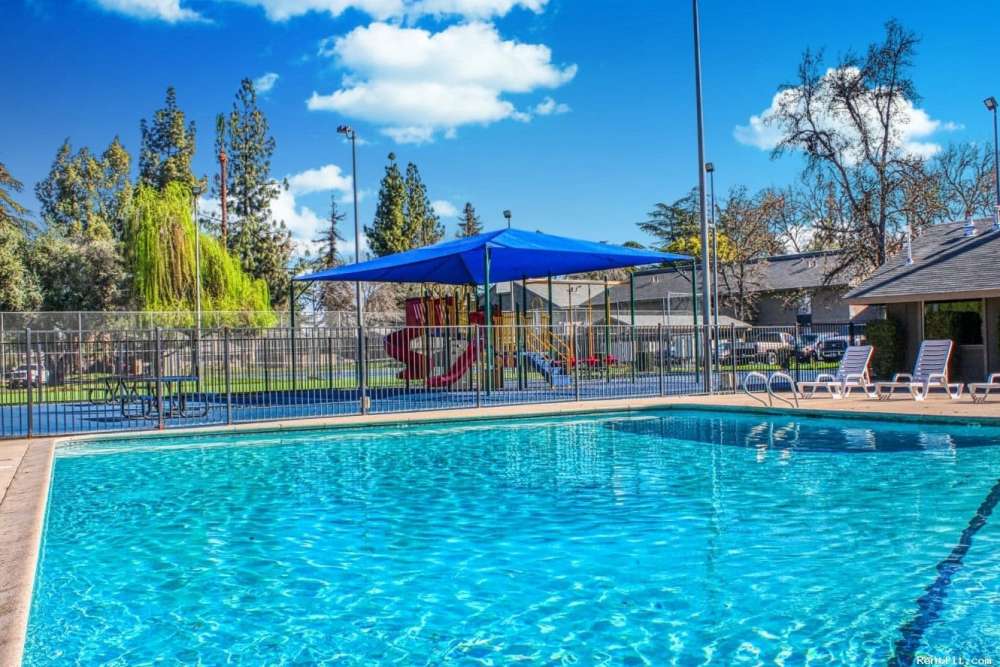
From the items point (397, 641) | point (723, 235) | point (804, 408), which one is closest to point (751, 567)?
point (397, 641)

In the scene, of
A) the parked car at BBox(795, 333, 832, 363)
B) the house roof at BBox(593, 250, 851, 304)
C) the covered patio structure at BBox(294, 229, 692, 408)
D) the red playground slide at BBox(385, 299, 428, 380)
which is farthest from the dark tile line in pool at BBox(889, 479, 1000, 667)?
the house roof at BBox(593, 250, 851, 304)

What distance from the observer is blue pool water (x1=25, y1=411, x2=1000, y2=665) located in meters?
4.22

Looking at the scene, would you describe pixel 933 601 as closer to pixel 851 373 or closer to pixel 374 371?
pixel 851 373

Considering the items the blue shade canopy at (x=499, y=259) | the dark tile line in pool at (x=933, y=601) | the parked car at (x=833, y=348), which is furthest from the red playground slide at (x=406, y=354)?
the dark tile line in pool at (x=933, y=601)

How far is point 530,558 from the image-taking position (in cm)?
580

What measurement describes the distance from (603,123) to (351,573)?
967 inches

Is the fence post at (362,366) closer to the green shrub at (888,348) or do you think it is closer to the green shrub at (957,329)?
the green shrub at (888,348)

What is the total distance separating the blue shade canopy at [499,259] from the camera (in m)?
18.3

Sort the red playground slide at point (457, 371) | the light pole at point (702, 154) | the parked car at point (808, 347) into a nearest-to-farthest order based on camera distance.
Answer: the light pole at point (702, 154)
the red playground slide at point (457, 371)
the parked car at point (808, 347)

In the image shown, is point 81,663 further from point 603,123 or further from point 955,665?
point 603,123

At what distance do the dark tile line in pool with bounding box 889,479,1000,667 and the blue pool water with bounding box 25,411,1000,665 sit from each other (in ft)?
0.06

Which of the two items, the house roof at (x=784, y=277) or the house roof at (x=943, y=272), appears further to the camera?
the house roof at (x=784, y=277)

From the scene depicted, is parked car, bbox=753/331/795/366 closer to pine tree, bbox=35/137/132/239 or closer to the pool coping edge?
the pool coping edge

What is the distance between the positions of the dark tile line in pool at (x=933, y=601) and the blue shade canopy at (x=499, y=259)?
12.2m
